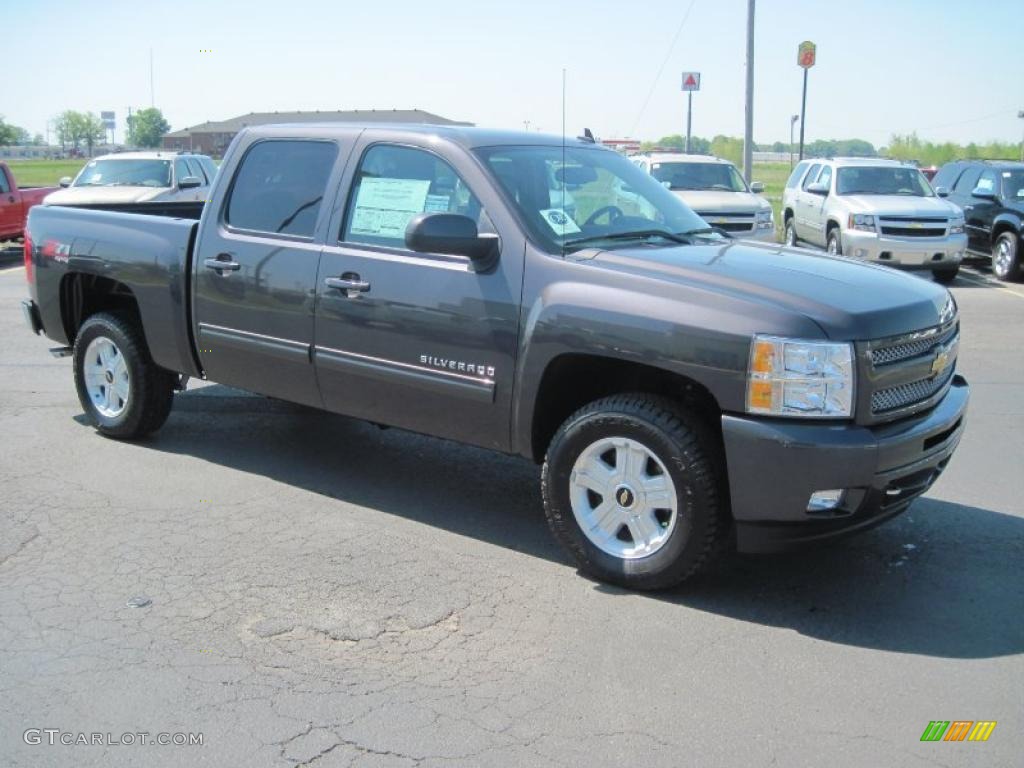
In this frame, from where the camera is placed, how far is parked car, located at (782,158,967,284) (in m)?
15.2

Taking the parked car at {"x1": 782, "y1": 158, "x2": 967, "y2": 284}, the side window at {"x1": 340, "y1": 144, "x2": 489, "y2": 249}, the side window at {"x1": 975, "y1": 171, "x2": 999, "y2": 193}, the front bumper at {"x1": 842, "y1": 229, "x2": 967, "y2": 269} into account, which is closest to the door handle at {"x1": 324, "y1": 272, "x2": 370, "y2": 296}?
the side window at {"x1": 340, "y1": 144, "x2": 489, "y2": 249}

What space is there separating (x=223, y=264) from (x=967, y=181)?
50.9ft

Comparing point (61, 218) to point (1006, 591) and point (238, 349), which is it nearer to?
point (238, 349)

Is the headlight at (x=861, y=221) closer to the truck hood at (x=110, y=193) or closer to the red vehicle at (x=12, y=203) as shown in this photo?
the truck hood at (x=110, y=193)

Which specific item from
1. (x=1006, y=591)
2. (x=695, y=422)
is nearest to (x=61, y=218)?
(x=695, y=422)

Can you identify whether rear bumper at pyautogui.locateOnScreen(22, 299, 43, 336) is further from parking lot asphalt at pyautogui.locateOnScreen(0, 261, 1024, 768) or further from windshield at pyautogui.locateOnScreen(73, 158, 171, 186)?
windshield at pyautogui.locateOnScreen(73, 158, 171, 186)

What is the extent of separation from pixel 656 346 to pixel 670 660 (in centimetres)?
123

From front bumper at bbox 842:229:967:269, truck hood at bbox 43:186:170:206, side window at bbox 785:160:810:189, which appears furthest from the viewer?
side window at bbox 785:160:810:189

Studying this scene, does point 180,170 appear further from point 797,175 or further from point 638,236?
point 638,236

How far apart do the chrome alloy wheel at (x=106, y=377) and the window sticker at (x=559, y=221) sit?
308cm

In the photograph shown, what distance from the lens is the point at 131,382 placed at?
6488 millimetres

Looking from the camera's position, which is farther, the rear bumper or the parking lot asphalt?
the rear bumper

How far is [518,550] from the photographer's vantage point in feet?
16.4

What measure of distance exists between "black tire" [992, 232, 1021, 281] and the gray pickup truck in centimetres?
1197
